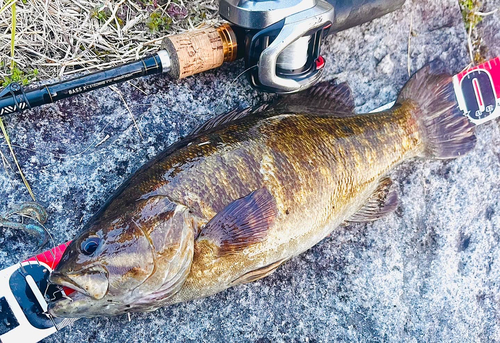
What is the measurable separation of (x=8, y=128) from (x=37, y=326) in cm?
90

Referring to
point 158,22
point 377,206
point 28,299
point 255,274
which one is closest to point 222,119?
point 255,274

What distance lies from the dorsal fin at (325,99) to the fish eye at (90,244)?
1.06 m

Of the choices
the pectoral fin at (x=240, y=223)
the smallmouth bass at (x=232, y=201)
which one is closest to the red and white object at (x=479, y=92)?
the smallmouth bass at (x=232, y=201)

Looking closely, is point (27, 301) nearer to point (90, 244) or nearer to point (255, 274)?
point (90, 244)

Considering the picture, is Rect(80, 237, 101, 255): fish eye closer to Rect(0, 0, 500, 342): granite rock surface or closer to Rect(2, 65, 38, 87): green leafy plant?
Rect(0, 0, 500, 342): granite rock surface

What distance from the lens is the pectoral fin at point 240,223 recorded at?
1.74 metres

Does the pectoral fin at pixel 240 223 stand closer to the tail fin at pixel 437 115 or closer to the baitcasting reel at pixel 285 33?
the baitcasting reel at pixel 285 33

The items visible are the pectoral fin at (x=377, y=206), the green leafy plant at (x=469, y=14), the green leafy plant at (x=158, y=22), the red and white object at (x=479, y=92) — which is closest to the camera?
the pectoral fin at (x=377, y=206)

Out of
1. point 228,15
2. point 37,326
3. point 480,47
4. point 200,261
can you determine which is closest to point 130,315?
point 37,326

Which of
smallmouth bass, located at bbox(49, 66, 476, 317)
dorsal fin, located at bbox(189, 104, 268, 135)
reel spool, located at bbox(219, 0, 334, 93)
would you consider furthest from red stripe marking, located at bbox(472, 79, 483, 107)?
dorsal fin, located at bbox(189, 104, 268, 135)

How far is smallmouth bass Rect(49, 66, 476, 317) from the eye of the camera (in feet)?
5.35

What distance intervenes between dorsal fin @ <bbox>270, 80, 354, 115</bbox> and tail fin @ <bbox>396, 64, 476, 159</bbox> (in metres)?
0.31

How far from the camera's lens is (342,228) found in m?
2.37

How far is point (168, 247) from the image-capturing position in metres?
1.67
